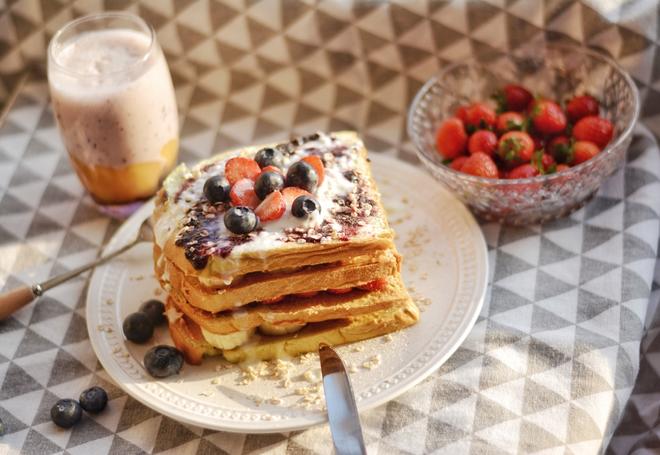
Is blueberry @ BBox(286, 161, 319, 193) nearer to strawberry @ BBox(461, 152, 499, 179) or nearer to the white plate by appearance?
the white plate

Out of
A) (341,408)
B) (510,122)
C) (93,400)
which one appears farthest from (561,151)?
(93,400)

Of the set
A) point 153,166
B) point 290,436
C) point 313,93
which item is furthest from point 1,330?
point 313,93

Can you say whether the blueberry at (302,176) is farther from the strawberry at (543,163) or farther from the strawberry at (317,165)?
the strawberry at (543,163)

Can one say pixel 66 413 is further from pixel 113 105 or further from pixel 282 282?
pixel 113 105

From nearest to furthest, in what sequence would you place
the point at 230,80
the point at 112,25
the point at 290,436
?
the point at 290,436 → the point at 112,25 → the point at 230,80

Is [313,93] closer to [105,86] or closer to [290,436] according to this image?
[105,86]

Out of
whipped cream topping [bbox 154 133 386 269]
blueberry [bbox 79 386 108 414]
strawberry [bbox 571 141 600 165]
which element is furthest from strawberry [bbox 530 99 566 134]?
blueberry [bbox 79 386 108 414]

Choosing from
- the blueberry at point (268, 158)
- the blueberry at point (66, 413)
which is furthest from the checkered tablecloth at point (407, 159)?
the blueberry at point (268, 158)
